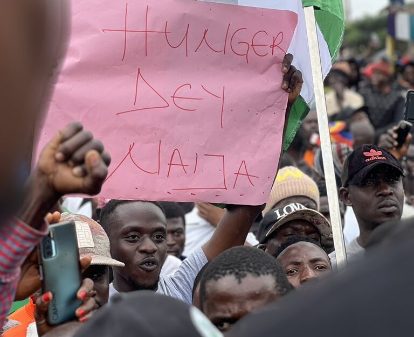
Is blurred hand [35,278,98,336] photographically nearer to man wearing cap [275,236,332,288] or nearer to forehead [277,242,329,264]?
man wearing cap [275,236,332,288]

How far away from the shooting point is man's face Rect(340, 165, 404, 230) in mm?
4972

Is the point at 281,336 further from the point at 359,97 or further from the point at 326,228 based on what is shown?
the point at 359,97

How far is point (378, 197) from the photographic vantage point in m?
5.04

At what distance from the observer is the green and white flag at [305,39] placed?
3959 mm

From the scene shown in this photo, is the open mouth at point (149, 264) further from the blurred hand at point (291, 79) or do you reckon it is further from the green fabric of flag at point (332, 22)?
the green fabric of flag at point (332, 22)

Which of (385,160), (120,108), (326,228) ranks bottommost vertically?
(326,228)

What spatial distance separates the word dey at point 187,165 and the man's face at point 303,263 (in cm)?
55

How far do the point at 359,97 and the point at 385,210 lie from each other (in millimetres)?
9287

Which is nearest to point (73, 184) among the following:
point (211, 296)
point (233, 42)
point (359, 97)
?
point (211, 296)

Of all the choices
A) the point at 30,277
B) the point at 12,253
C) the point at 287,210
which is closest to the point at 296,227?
the point at 287,210

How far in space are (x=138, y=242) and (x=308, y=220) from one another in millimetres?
953

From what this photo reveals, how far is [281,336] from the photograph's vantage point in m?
0.89

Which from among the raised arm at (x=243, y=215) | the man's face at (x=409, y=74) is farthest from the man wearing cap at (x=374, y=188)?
the man's face at (x=409, y=74)

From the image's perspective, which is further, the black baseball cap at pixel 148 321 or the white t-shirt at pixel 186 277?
the white t-shirt at pixel 186 277
